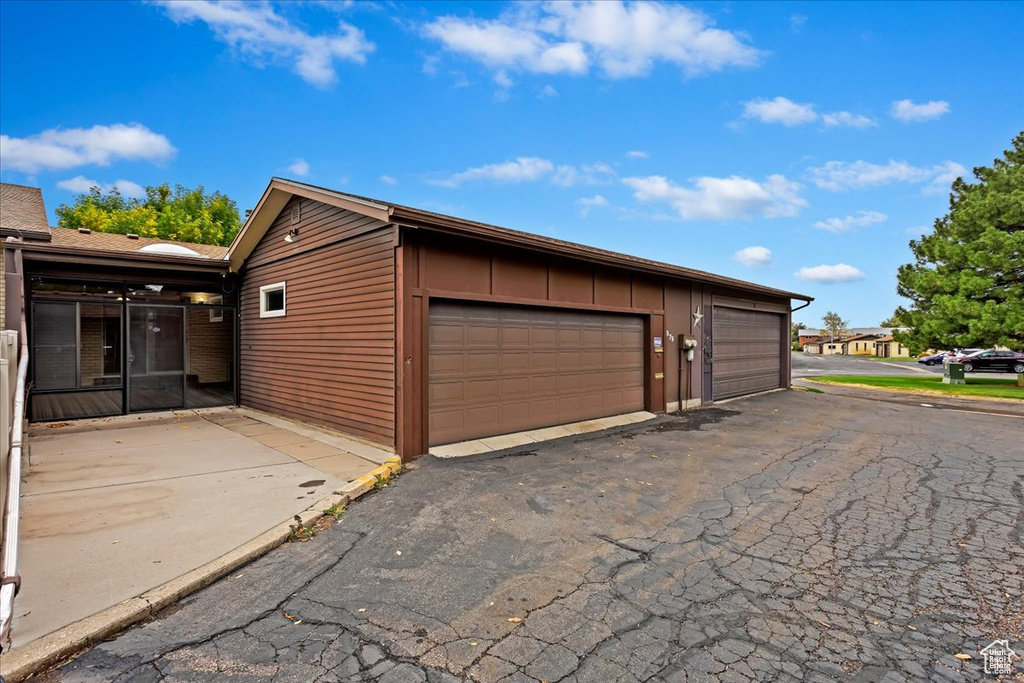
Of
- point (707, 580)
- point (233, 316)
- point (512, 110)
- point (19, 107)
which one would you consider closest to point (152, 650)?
point (707, 580)

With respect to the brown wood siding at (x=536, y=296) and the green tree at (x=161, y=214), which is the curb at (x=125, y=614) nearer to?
the brown wood siding at (x=536, y=296)

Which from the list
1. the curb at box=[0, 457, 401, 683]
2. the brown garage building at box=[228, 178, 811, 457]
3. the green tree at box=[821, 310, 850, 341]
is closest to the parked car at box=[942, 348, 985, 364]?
the brown garage building at box=[228, 178, 811, 457]

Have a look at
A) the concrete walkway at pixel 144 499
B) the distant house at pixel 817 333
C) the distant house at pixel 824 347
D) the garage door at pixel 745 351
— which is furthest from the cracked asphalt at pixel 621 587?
the distant house at pixel 817 333

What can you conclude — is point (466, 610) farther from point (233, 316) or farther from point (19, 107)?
point (19, 107)

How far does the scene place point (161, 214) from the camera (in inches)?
1144

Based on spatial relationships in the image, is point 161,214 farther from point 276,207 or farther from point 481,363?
point 481,363

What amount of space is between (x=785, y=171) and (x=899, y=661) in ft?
70.1

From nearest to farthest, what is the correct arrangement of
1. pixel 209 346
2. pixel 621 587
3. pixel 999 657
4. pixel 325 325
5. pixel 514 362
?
pixel 999 657, pixel 621 587, pixel 514 362, pixel 325 325, pixel 209 346

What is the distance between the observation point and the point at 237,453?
6500mm

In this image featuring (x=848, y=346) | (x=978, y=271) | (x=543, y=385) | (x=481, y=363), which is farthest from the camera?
(x=848, y=346)

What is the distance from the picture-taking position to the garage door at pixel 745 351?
12781 mm

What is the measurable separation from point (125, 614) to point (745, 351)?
1467 cm

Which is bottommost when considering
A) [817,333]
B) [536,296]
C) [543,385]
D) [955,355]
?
[955,355]

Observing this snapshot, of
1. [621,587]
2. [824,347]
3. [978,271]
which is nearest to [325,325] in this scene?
[621,587]
